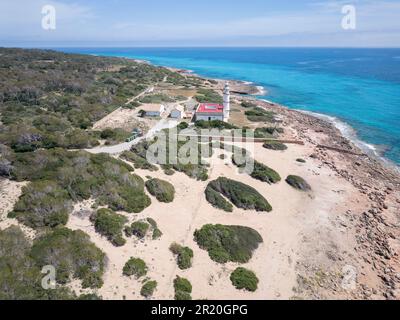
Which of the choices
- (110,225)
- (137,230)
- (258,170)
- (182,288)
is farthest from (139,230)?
(258,170)

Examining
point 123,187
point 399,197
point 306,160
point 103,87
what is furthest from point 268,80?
point 123,187

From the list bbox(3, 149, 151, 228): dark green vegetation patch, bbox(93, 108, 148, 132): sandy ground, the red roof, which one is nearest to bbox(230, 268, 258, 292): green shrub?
bbox(3, 149, 151, 228): dark green vegetation patch

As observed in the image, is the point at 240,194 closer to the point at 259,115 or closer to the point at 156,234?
the point at 156,234

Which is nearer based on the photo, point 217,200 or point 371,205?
point 217,200

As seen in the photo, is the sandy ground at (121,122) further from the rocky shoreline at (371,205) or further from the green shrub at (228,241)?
the rocky shoreline at (371,205)

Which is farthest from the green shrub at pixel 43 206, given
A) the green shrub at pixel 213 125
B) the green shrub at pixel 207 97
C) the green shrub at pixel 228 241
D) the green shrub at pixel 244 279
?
the green shrub at pixel 207 97
